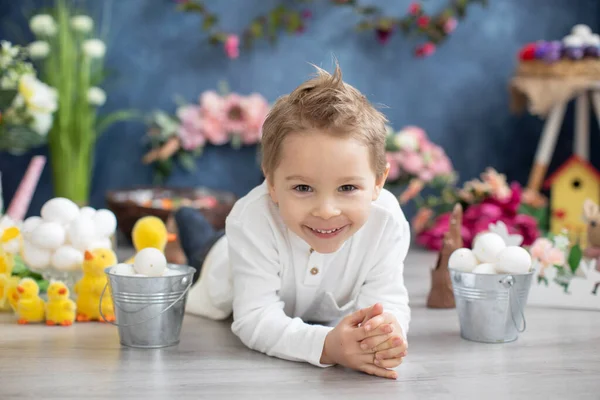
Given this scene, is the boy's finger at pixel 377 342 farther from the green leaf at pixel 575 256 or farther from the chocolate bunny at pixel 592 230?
the chocolate bunny at pixel 592 230

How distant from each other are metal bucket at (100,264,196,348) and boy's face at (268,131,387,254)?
27 cm

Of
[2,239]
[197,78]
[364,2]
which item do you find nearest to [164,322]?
[2,239]

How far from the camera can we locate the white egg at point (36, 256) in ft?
5.66

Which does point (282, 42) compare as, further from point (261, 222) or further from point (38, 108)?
point (261, 222)

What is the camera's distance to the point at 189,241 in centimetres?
209

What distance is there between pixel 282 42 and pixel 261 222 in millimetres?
2112

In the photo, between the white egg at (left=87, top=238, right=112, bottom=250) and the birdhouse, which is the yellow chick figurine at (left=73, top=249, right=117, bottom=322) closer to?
the white egg at (left=87, top=238, right=112, bottom=250)

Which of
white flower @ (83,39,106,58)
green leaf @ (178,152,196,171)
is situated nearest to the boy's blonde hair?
white flower @ (83,39,106,58)

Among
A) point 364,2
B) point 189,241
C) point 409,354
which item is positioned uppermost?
point 364,2

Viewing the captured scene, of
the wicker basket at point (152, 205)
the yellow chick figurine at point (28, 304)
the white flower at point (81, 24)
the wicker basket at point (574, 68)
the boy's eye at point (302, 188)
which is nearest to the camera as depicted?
the boy's eye at point (302, 188)

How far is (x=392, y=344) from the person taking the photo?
1288 millimetres

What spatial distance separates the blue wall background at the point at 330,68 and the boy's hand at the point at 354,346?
211 centimetres

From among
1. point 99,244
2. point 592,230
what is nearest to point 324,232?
point 99,244

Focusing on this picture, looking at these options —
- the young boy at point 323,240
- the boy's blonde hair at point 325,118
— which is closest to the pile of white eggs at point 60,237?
the young boy at point 323,240
